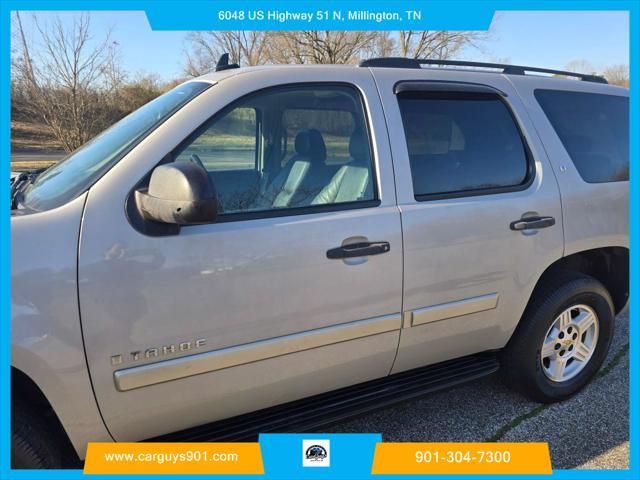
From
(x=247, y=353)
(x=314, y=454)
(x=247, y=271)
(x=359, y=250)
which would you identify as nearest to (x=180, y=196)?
(x=247, y=271)

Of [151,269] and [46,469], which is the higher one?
[151,269]

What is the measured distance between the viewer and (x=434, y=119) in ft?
8.41

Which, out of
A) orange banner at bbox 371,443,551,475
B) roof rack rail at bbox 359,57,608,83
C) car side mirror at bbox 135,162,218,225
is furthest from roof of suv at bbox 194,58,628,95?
orange banner at bbox 371,443,551,475

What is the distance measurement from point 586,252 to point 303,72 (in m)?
2.18

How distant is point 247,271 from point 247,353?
1.17 feet

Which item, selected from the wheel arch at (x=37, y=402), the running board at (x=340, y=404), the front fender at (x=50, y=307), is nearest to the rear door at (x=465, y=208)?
the running board at (x=340, y=404)

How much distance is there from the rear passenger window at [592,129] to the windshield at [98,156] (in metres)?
2.14

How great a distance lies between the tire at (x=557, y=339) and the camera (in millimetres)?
2809

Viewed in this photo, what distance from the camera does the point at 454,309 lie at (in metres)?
2.49

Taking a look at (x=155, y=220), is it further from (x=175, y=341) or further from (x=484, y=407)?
(x=484, y=407)

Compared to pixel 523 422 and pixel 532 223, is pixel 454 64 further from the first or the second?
pixel 523 422

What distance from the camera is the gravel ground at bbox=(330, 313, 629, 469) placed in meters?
2.57

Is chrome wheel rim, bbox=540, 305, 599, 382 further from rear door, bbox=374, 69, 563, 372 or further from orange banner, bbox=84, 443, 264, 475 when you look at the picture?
orange banner, bbox=84, 443, 264, 475

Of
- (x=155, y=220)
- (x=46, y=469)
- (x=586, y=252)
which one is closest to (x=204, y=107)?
(x=155, y=220)
